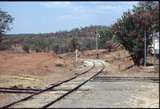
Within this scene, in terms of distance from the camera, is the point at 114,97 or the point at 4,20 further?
the point at 4,20

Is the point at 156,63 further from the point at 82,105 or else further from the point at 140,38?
the point at 82,105

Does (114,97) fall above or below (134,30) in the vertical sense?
below

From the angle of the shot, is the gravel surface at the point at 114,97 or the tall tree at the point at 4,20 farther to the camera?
the tall tree at the point at 4,20

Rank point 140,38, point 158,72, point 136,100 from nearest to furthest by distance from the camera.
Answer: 1. point 136,100
2. point 158,72
3. point 140,38

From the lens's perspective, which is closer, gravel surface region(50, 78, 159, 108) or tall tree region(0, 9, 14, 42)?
gravel surface region(50, 78, 159, 108)

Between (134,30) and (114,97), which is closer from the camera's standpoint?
(114,97)

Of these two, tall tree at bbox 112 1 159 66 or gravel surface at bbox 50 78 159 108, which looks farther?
tall tree at bbox 112 1 159 66

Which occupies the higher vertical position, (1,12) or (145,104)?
(1,12)

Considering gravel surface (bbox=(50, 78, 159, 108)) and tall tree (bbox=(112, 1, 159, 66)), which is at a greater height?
tall tree (bbox=(112, 1, 159, 66))

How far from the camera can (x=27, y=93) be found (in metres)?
21.5

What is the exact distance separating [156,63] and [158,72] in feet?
12.6

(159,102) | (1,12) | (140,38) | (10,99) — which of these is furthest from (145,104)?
(1,12)

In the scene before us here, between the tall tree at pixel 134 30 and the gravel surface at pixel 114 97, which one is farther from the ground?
A: the tall tree at pixel 134 30

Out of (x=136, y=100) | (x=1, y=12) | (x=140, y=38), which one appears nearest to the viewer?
(x=136, y=100)
